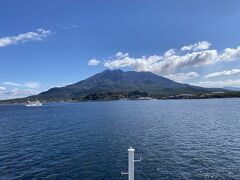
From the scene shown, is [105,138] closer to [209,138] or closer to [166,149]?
[166,149]

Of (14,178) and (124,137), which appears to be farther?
(124,137)

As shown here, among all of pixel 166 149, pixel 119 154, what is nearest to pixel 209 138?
pixel 166 149

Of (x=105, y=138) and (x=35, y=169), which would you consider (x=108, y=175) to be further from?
(x=105, y=138)

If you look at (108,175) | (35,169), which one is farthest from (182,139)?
(35,169)

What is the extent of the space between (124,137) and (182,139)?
13294mm

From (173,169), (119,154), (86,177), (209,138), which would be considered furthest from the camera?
(209,138)

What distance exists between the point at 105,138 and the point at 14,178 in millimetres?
26779

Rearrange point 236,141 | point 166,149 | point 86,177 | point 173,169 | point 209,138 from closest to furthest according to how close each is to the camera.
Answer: point 86,177, point 173,169, point 166,149, point 236,141, point 209,138

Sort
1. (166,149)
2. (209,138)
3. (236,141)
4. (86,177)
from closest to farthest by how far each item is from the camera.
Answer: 1. (86,177)
2. (166,149)
3. (236,141)
4. (209,138)

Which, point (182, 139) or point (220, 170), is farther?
point (182, 139)

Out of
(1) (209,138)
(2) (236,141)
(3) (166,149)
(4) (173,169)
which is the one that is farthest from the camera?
(1) (209,138)

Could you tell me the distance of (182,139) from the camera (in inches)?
1997

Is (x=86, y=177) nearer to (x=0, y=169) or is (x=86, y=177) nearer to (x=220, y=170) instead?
(x=0, y=169)

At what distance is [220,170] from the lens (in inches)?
1207
